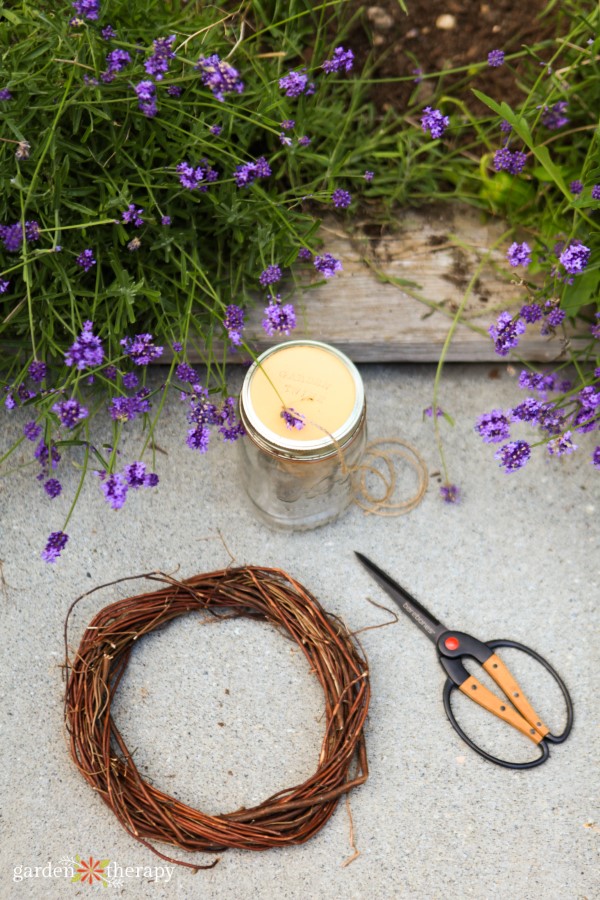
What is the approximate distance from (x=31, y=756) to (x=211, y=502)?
0.43m

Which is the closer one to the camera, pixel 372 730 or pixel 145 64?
pixel 145 64

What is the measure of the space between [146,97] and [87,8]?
4.1 inches

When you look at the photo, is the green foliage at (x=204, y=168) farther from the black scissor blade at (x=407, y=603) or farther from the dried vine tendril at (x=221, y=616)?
the black scissor blade at (x=407, y=603)

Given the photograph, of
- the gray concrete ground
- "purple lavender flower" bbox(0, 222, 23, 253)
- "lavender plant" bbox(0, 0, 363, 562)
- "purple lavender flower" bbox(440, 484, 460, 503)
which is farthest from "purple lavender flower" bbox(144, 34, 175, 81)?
"purple lavender flower" bbox(440, 484, 460, 503)

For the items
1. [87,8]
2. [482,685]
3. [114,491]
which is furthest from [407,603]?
[87,8]

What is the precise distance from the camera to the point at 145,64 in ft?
3.14

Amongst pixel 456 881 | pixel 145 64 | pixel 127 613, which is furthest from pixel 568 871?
pixel 145 64

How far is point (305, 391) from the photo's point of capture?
118 cm

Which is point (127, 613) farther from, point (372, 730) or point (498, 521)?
point (498, 521)

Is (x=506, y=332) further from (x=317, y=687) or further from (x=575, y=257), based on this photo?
(x=317, y=687)

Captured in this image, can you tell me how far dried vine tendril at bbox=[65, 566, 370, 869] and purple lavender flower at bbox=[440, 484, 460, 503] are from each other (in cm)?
25

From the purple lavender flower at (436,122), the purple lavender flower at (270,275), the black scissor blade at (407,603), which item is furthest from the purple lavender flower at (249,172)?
the black scissor blade at (407,603)

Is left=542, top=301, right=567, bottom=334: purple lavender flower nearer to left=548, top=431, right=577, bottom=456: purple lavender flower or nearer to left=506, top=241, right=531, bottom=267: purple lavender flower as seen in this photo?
left=506, top=241, right=531, bottom=267: purple lavender flower

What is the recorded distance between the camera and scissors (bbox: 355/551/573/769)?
3.93 feet
